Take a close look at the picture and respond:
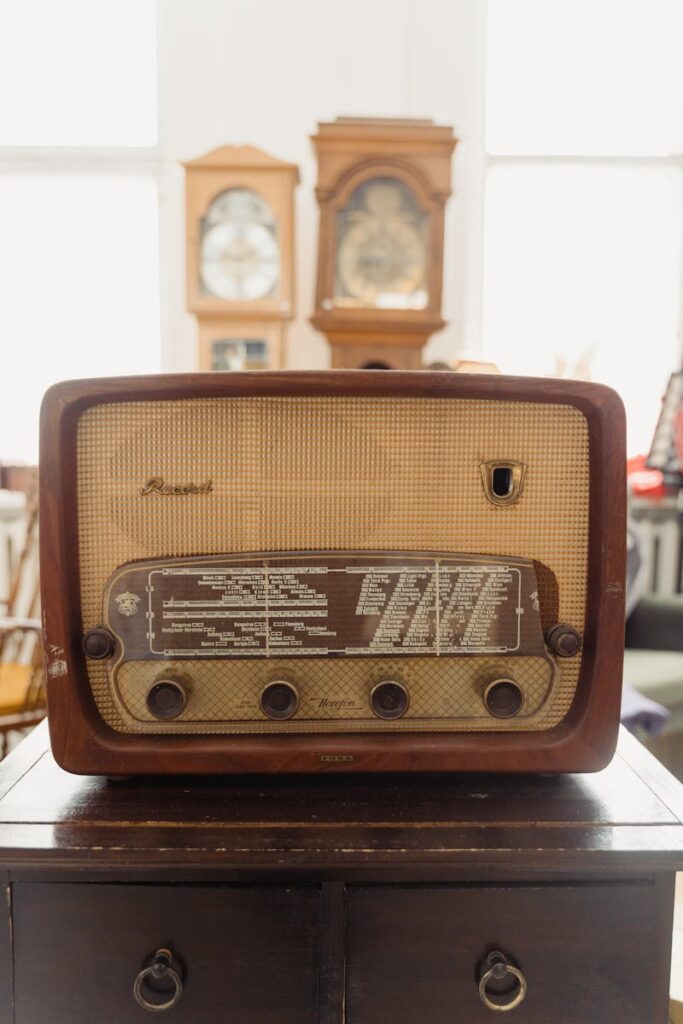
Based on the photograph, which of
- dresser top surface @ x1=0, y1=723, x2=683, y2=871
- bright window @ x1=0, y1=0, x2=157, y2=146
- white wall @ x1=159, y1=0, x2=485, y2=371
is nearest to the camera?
dresser top surface @ x1=0, y1=723, x2=683, y2=871

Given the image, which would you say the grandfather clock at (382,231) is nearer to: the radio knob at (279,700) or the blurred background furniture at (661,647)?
the blurred background furniture at (661,647)

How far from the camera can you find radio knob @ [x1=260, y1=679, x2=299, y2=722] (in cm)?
59

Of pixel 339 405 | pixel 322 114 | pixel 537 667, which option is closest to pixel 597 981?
pixel 537 667

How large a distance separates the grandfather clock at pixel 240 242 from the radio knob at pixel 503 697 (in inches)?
67.9

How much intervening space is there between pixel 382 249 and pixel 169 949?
1893 millimetres

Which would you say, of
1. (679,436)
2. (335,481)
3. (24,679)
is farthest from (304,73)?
(335,481)

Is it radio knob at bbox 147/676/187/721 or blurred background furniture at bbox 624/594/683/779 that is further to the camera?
blurred background furniture at bbox 624/594/683/779

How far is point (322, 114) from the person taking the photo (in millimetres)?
2398

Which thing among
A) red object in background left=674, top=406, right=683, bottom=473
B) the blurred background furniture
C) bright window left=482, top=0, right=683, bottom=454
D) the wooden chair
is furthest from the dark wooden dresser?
bright window left=482, top=0, right=683, bottom=454

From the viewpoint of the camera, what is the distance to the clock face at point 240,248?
2145mm

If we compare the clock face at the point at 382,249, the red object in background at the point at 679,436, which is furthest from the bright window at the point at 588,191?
the clock face at the point at 382,249

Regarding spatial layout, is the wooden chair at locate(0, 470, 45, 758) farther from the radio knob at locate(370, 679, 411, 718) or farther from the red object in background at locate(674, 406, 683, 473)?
the red object in background at locate(674, 406, 683, 473)

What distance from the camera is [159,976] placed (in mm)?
A: 531

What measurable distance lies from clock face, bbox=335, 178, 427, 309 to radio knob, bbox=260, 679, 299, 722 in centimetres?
167
